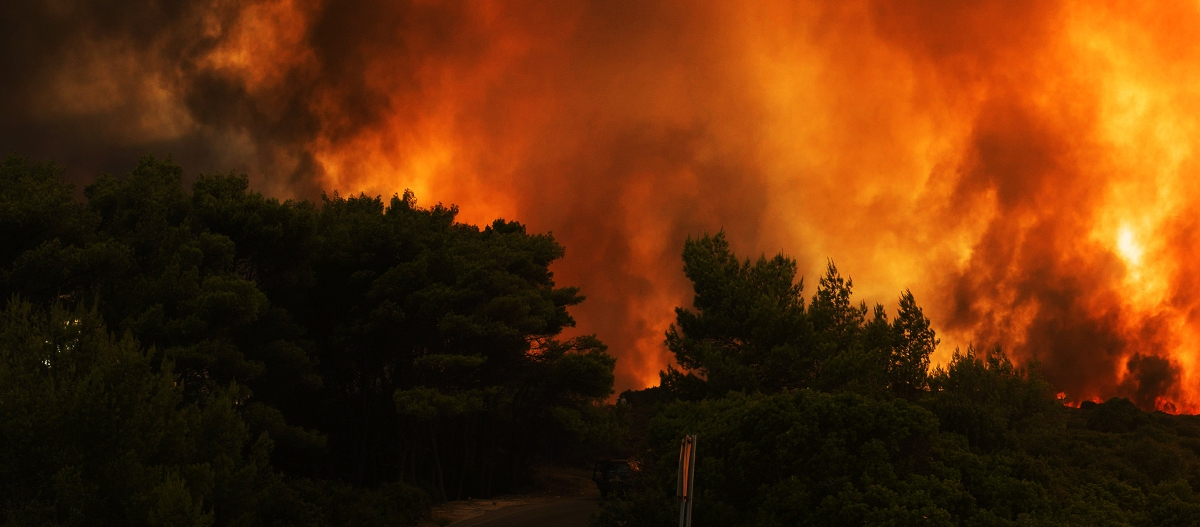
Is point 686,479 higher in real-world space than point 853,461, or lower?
lower

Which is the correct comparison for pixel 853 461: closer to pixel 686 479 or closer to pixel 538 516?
pixel 686 479

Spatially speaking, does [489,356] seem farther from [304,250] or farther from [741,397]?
[741,397]

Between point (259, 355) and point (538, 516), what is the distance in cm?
1166

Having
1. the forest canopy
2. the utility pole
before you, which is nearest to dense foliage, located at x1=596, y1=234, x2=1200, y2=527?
the forest canopy

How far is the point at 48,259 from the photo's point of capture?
27016 mm

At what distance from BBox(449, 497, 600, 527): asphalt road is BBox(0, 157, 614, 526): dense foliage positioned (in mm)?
2519

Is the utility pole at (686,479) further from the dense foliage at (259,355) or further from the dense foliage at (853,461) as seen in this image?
the dense foliage at (259,355)

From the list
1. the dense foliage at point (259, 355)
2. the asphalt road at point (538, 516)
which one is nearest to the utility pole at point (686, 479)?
the dense foliage at point (259, 355)

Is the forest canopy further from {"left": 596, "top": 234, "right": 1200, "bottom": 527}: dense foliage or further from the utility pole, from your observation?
the utility pole

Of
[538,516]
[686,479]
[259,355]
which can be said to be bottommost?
[686,479]

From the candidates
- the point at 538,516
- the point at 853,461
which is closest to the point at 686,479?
the point at 853,461

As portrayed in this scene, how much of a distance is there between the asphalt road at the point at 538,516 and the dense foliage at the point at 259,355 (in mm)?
2519

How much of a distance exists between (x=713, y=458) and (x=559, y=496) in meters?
24.7

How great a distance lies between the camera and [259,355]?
107 ft
